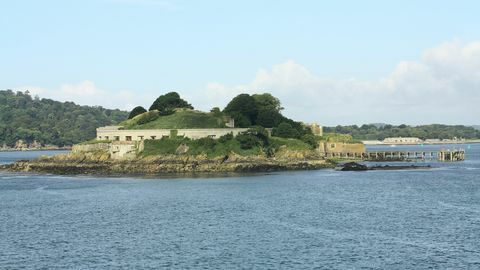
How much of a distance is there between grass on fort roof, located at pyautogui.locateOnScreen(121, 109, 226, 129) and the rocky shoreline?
42.5 ft

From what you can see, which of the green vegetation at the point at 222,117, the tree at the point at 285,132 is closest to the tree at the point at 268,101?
the green vegetation at the point at 222,117

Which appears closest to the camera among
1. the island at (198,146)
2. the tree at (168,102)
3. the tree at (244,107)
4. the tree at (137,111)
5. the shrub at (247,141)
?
the island at (198,146)

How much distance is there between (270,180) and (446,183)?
2362 centimetres

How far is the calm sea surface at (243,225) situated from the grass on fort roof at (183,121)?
3947cm

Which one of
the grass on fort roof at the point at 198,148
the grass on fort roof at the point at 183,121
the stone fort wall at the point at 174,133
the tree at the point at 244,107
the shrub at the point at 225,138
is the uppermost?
the tree at the point at 244,107

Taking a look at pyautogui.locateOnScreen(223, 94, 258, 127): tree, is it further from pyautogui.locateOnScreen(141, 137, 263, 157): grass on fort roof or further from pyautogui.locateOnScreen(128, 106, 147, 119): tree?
pyautogui.locateOnScreen(128, 106, 147, 119): tree

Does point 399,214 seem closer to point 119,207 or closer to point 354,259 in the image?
point 354,259

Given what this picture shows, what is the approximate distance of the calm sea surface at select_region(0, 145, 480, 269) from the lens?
140 ft

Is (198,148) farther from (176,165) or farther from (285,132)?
(285,132)

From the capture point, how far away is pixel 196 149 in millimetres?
118750

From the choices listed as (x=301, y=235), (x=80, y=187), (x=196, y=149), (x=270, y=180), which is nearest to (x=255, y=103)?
(x=196, y=149)

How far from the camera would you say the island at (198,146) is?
380 feet

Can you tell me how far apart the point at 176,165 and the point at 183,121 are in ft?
61.2

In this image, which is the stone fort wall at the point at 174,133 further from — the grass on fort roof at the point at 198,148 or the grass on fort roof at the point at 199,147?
the grass on fort roof at the point at 198,148
